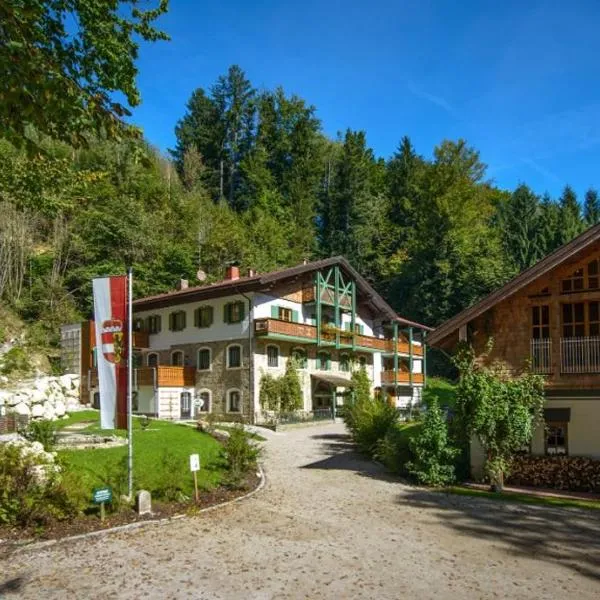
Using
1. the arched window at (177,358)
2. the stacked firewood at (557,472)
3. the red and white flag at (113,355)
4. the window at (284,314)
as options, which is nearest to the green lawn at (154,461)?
the red and white flag at (113,355)

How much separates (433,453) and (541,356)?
168 inches

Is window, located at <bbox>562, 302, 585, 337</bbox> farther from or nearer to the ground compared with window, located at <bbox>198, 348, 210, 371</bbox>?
farther from the ground

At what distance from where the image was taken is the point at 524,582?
30.1 ft

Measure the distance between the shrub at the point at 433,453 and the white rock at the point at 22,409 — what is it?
57.8 ft

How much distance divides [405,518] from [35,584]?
25.4 feet

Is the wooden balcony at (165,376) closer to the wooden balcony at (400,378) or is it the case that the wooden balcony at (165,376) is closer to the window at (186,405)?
the window at (186,405)

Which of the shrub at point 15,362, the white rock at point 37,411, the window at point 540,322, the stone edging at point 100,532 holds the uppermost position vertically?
the window at point 540,322

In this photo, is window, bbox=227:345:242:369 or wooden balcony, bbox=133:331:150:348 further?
wooden balcony, bbox=133:331:150:348

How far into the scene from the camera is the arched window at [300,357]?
121ft

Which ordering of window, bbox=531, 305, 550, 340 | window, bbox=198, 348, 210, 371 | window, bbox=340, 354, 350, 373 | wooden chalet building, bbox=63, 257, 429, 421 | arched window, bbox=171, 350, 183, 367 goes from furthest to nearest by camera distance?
window, bbox=340, 354, 350, 373
arched window, bbox=171, 350, 183, 367
window, bbox=198, 348, 210, 371
wooden chalet building, bbox=63, 257, 429, 421
window, bbox=531, 305, 550, 340

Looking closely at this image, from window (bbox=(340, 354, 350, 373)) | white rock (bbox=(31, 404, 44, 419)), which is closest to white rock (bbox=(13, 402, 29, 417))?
white rock (bbox=(31, 404, 44, 419))

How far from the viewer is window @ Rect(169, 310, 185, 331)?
38.0 metres

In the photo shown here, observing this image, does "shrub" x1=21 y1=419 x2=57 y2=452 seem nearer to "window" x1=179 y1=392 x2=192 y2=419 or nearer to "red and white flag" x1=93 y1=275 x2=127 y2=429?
"red and white flag" x1=93 y1=275 x2=127 y2=429

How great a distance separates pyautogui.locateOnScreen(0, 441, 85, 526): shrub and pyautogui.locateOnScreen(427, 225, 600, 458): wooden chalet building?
12.2 m
